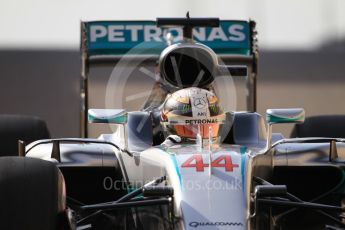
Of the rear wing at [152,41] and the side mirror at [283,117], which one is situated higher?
the rear wing at [152,41]

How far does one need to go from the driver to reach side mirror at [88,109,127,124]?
0.31 m

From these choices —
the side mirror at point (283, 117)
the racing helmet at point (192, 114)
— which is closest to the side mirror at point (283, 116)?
the side mirror at point (283, 117)

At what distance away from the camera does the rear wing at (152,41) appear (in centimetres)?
837

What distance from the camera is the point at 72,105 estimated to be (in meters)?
15.5

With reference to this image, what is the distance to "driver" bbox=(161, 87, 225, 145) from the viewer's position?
6.10 metres

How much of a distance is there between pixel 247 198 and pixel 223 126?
1.48 meters

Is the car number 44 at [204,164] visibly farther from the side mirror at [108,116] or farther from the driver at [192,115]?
the side mirror at [108,116]

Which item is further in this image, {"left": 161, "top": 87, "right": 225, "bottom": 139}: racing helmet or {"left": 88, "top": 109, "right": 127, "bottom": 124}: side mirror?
{"left": 161, "top": 87, "right": 225, "bottom": 139}: racing helmet

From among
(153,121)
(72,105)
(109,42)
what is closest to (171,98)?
(153,121)

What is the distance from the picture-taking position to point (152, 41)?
846 centimetres

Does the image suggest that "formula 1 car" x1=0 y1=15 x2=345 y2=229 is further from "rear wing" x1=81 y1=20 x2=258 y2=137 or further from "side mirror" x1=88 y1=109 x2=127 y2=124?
"rear wing" x1=81 y1=20 x2=258 y2=137

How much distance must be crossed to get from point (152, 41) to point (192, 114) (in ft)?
8.08

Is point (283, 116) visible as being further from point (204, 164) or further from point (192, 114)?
point (204, 164)

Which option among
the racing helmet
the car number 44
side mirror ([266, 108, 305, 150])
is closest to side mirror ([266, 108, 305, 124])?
side mirror ([266, 108, 305, 150])
